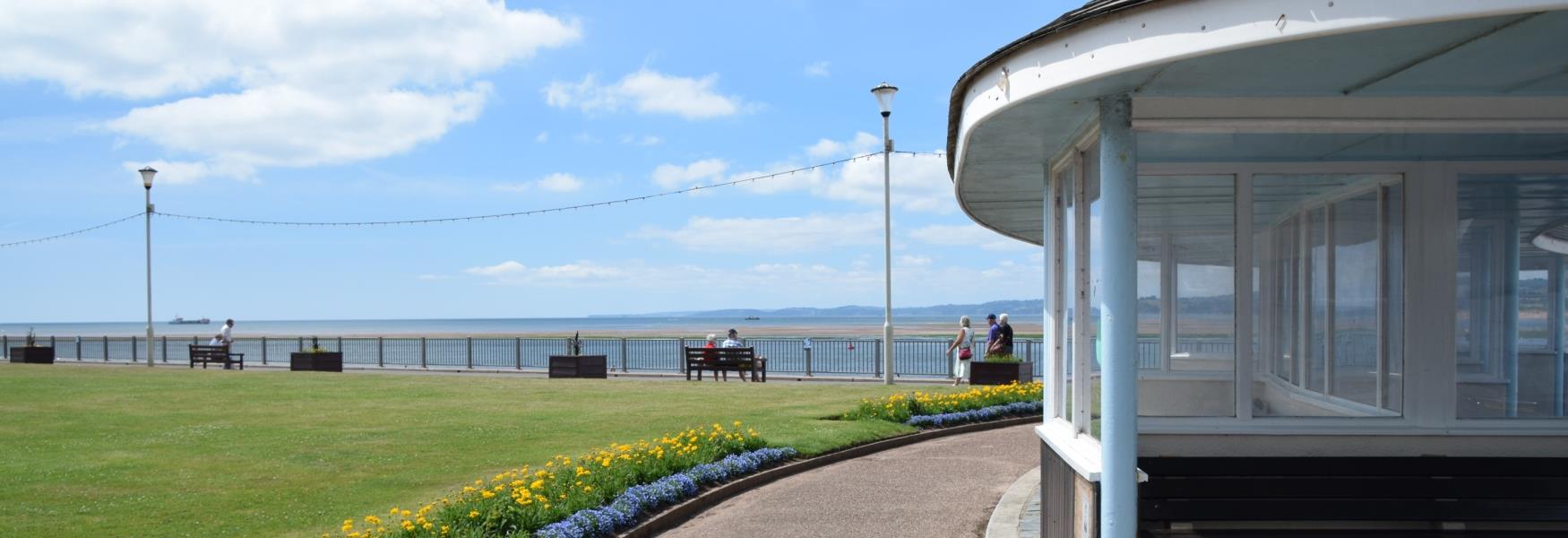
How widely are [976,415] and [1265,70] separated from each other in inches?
408

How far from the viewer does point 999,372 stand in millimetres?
19516

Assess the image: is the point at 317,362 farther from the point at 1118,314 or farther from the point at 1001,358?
the point at 1118,314

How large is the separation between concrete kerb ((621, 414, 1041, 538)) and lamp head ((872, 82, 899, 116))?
23.1ft

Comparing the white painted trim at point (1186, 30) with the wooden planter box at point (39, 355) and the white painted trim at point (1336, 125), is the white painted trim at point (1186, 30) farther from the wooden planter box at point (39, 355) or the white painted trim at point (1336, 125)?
the wooden planter box at point (39, 355)

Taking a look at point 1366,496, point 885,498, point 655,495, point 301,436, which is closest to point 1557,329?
point 1366,496

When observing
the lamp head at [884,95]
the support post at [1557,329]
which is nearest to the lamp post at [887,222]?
the lamp head at [884,95]

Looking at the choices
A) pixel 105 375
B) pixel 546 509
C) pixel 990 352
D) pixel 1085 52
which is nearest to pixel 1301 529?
pixel 1085 52

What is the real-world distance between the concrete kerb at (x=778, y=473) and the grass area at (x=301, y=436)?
0.59ft

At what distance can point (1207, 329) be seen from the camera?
6996mm

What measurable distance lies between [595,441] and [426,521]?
18.0 ft

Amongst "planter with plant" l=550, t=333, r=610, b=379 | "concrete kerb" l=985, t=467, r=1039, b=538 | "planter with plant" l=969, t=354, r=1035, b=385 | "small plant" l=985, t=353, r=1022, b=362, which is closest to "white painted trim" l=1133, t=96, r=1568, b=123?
"concrete kerb" l=985, t=467, r=1039, b=538

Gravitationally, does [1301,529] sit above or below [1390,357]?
below

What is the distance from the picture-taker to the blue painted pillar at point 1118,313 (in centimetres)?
499

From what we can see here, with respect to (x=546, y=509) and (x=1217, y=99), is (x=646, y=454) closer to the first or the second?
(x=546, y=509)
